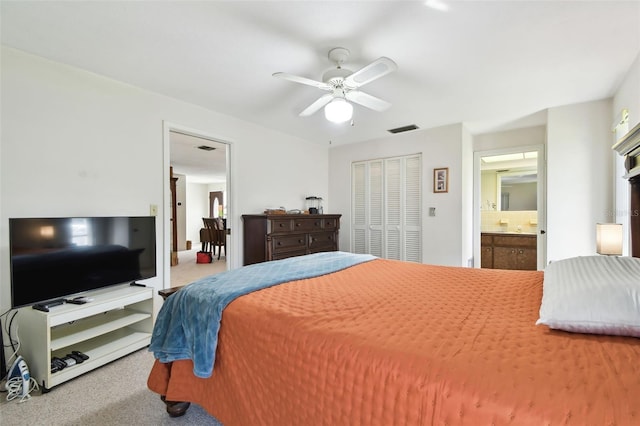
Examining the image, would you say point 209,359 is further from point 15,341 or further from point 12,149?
point 12,149

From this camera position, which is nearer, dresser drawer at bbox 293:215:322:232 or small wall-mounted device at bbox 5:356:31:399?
small wall-mounted device at bbox 5:356:31:399

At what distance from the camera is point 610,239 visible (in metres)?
2.40

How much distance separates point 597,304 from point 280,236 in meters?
3.00

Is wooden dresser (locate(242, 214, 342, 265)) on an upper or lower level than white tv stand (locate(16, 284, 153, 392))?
upper

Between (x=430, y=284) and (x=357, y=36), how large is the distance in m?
1.65

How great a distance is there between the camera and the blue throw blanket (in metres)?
1.27

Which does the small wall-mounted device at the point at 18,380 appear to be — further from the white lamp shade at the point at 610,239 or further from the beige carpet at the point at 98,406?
the white lamp shade at the point at 610,239

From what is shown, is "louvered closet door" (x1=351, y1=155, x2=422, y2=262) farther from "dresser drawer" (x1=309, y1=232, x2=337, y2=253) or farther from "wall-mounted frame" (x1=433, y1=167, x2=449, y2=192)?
"dresser drawer" (x1=309, y1=232, x2=337, y2=253)

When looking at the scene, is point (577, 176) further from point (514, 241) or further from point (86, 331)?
point (86, 331)

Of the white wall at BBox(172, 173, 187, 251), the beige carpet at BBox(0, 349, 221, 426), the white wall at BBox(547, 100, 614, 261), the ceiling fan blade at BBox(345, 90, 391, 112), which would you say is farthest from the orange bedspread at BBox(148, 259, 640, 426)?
the white wall at BBox(172, 173, 187, 251)

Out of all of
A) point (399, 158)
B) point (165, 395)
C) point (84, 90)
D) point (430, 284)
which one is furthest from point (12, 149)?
point (399, 158)

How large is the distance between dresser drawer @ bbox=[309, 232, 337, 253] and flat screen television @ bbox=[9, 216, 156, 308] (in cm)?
200

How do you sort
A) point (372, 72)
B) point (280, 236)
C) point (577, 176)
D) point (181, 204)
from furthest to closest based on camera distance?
point (181, 204), point (280, 236), point (577, 176), point (372, 72)

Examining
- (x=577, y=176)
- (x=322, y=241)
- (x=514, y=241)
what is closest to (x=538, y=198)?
(x=577, y=176)
